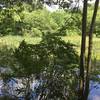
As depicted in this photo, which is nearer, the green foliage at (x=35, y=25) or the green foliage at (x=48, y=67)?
Result: the green foliage at (x=48, y=67)

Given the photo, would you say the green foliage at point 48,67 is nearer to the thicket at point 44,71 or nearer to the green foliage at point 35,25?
the thicket at point 44,71

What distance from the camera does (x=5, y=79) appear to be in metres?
6.29

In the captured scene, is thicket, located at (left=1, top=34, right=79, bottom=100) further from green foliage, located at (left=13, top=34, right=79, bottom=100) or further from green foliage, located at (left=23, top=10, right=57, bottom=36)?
green foliage, located at (left=23, top=10, right=57, bottom=36)

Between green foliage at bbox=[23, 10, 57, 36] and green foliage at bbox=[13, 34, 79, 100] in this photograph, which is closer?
green foliage at bbox=[13, 34, 79, 100]

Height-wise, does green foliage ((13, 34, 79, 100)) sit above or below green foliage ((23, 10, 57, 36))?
above

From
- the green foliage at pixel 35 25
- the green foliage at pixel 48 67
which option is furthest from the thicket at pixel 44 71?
the green foliage at pixel 35 25

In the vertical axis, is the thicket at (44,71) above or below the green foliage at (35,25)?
above

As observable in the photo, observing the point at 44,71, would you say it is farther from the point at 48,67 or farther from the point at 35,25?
the point at 35,25

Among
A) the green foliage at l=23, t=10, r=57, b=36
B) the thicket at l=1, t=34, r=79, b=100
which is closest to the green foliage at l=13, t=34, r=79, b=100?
the thicket at l=1, t=34, r=79, b=100

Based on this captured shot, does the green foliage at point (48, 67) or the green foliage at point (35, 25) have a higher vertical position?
the green foliage at point (48, 67)

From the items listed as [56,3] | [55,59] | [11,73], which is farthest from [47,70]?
[56,3]

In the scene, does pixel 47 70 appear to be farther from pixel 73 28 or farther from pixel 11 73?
pixel 73 28

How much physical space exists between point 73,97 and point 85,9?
5.49 ft

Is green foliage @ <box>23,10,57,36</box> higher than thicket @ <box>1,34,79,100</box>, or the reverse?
thicket @ <box>1,34,79,100</box>
